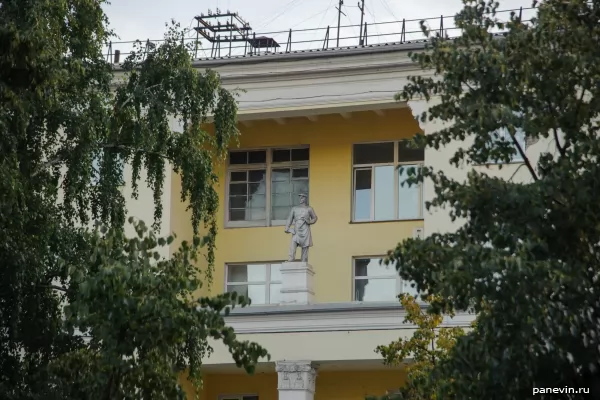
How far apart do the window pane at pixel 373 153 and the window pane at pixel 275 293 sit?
3.87 meters

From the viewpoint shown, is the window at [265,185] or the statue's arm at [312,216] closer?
the statue's arm at [312,216]

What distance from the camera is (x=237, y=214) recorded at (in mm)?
38375

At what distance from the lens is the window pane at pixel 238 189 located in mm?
38406

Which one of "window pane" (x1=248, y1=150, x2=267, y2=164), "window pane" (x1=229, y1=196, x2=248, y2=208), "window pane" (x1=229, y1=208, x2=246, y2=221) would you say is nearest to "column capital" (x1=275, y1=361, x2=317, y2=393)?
"window pane" (x1=229, y1=208, x2=246, y2=221)

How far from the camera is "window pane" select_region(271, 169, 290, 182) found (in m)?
38.2

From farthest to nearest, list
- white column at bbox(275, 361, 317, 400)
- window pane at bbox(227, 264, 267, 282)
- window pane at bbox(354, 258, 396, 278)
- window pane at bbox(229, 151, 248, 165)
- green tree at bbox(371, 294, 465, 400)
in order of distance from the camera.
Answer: window pane at bbox(229, 151, 248, 165)
window pane at bbox(227, 264, 267, 282)
window pane at bbox(354, 258, 396, 278)
white column at bbox(275, 361, 317, 400)
green tree at bbox(371, 294, 465, 400)

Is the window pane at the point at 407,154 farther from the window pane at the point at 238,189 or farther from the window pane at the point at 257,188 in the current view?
A: the window pane at the point at 238,189

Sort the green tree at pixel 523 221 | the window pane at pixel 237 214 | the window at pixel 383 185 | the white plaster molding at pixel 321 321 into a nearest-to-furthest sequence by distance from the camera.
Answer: the green tree at pixel 523 221 < the white plaster molding at pixel 321 321 < the window at pixel 383 185 < the window pane at pixel 237 214

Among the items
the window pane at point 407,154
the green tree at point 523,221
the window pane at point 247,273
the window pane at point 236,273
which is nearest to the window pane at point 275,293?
the window pane at point 247,273

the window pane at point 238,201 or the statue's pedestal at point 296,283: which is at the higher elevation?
the window pane at point 238,201

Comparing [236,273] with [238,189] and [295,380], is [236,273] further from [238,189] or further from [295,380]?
[295,380]

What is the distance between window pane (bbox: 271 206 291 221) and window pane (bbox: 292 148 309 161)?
4.57ft

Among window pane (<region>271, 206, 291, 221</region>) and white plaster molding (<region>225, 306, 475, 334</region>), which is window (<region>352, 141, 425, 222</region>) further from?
white plaster molding (<region>225, 306, 475, 334</region>)

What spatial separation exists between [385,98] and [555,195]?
1963cm
